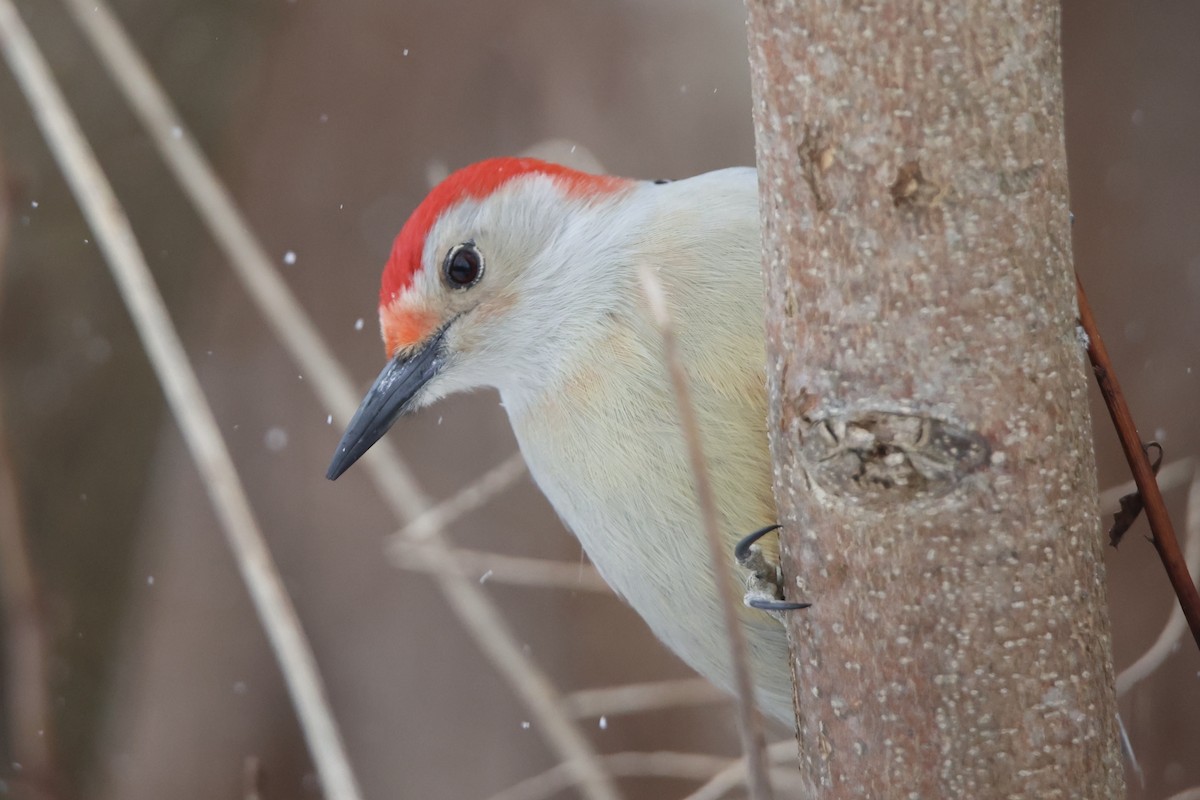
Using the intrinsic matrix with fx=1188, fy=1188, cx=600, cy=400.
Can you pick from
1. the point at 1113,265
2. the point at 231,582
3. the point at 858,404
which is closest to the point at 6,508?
the point at 231,582

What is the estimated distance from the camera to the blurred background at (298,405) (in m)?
3.51

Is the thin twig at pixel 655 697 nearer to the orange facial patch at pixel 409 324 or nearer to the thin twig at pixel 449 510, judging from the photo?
the thin twig at pixel 449 510

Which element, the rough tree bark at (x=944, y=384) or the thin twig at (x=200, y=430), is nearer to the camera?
the rough tree bark at (x=944, y=384)

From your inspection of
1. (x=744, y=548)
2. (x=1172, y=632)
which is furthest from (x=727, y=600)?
(x=1172, y=632)

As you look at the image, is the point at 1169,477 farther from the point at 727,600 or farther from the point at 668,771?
the point at 727,600

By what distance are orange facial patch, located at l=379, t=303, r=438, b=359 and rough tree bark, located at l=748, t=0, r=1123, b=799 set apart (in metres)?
1.12

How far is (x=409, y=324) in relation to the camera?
86.4 inches

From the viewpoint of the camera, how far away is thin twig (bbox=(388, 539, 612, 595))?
8.58ft

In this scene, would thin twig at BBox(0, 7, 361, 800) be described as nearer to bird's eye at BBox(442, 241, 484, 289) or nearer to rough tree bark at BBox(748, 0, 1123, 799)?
bird's eye at BBox(442, 241, 484, 289)

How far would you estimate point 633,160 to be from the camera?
354cm

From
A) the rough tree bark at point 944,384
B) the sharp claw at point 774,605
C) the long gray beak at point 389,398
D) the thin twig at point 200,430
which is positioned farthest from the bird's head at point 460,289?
the rough tree bark at point 944,384

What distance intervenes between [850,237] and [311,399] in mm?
2706

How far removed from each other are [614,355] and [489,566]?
1398mm

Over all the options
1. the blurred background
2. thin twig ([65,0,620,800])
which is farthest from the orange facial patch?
the blurred background
